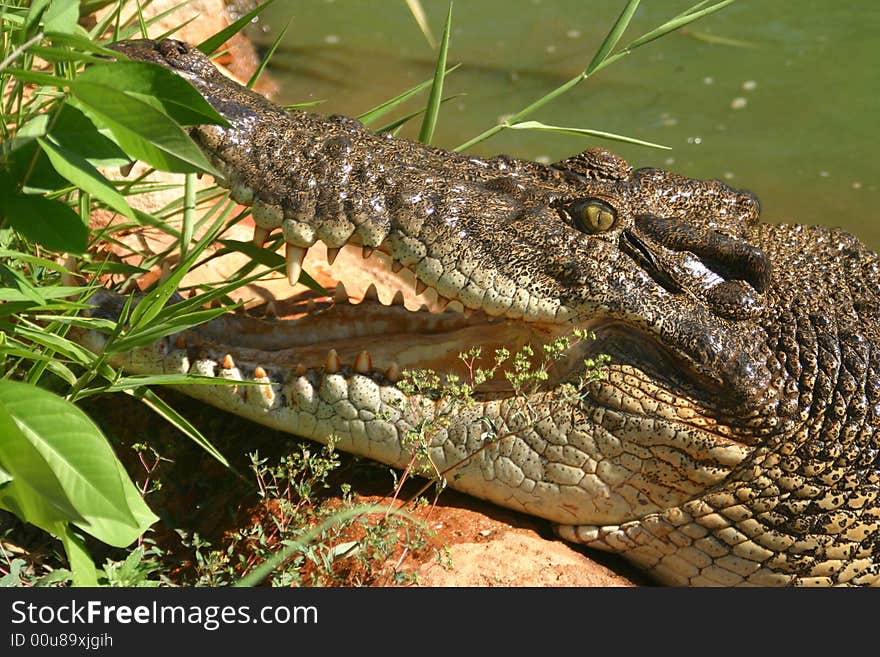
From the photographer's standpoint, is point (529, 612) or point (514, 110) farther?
point (514, 110)

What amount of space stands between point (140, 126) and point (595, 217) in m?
1.67

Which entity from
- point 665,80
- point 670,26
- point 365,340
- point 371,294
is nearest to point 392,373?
point 365,340

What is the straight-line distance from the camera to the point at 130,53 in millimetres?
3055

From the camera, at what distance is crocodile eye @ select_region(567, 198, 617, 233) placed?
3168 mm

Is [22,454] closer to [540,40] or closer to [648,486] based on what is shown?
[648,486]

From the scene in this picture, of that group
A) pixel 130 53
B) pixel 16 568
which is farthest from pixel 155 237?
pixel 16 568

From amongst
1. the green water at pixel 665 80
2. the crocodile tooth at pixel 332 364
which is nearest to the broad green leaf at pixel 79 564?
the crocodile tooth at pixel 332 364

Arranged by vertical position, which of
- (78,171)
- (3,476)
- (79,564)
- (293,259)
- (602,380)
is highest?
(78,171)

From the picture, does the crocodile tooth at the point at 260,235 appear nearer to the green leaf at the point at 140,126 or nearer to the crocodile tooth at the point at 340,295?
the crocodile tooth at the point at 340,295

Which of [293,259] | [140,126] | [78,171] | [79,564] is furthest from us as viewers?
[293,259]

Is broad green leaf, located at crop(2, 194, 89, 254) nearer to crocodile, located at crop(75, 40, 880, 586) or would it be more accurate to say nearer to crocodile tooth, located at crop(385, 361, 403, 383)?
crocodile, located at crop(75, 40, 880, 586)

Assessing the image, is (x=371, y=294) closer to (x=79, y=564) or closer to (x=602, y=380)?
(x=602, y=380)

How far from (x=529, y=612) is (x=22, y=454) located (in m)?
1.40

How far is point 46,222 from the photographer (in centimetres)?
218
